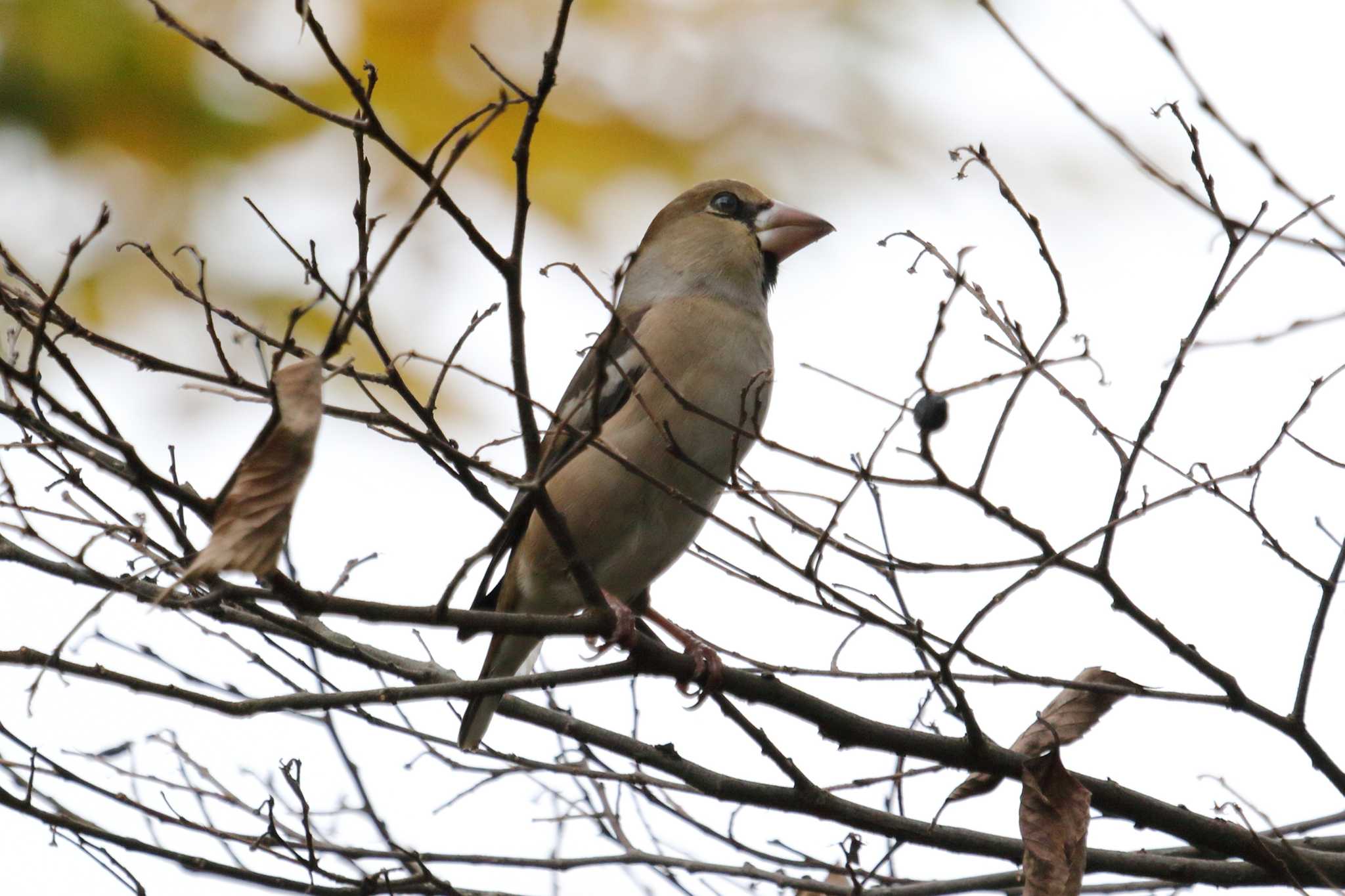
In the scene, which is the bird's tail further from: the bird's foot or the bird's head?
the bird's head

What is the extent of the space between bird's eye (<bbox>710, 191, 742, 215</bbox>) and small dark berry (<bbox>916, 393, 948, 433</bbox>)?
312cm

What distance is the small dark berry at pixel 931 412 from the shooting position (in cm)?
278

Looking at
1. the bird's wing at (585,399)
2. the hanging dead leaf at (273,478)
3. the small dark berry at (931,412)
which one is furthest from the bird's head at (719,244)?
the hanging dead leaf at (273,478)

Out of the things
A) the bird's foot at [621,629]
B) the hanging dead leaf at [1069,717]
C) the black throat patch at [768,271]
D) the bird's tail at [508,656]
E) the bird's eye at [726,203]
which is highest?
the bird's eye at [726,203]

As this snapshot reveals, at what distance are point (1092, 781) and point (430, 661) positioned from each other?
1.88 metres

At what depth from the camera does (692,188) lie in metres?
5.99

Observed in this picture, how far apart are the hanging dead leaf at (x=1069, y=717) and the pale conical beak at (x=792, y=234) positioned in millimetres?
2589

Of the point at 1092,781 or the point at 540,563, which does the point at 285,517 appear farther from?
the point at 540,563

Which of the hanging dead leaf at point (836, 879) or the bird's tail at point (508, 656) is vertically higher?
the bird's tail at point (508, 656)

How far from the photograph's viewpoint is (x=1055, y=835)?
3180mm

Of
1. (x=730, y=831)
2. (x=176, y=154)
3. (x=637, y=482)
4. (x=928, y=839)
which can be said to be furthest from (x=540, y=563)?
(x=176, y=154)

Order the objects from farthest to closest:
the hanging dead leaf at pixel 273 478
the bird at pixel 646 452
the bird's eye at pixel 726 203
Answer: the bird's eye at pixel 726 203 → the bird at pixel 646 452 → the hanging dead leaf at pixel 273 478

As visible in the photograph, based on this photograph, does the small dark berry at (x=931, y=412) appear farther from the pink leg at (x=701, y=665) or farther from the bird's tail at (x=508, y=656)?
the bird's tail at (x=508, y=656)

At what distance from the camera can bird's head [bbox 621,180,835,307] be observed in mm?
5383
